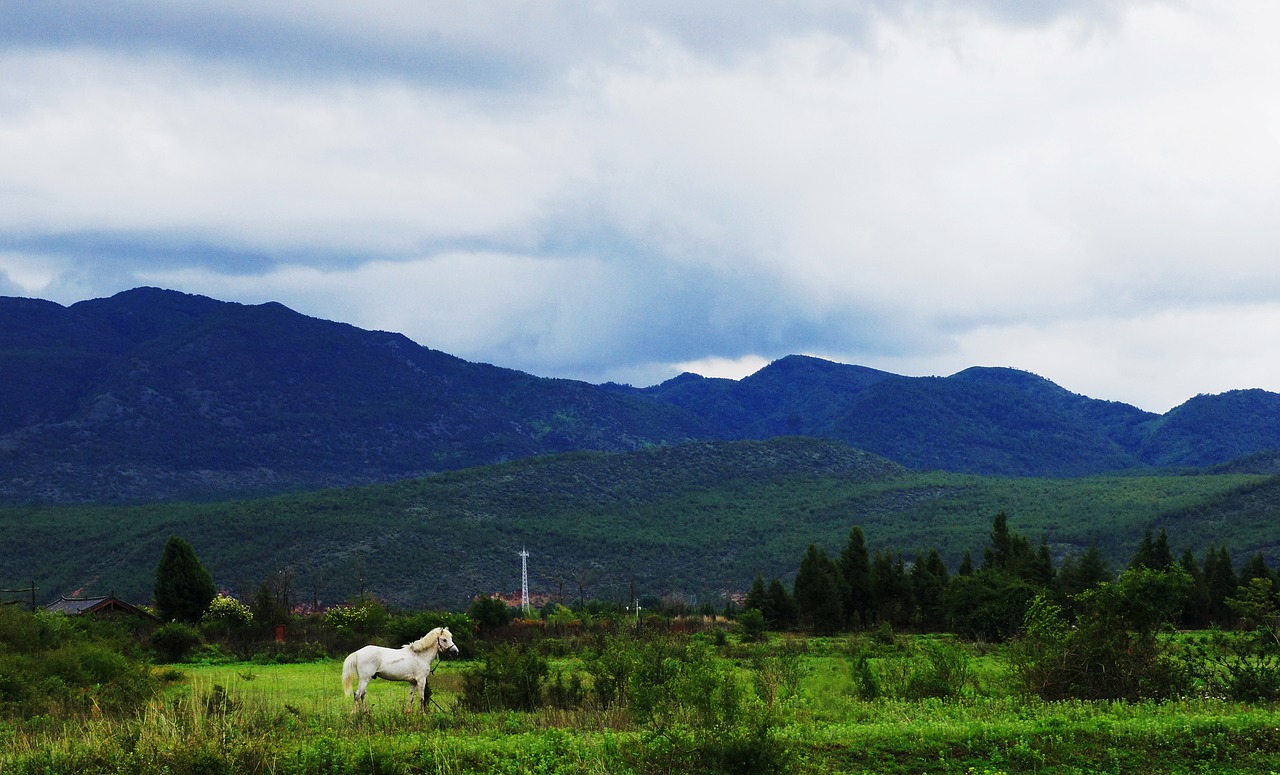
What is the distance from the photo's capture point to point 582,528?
356 feet

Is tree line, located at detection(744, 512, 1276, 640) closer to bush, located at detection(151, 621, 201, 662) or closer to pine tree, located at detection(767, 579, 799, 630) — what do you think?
pine tree, located at detection(767, 579, 799, 630)

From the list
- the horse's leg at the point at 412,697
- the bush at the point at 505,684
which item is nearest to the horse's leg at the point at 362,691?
the horse's leg at the point at 412,697

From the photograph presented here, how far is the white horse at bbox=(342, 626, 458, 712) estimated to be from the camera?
18.6m

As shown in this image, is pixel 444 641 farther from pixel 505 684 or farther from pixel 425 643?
pixel 505 684

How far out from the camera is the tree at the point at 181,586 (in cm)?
4356

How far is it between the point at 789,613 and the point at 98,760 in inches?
1540

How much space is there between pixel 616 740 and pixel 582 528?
9442cm

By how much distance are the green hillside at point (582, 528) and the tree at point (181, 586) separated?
99.2ft

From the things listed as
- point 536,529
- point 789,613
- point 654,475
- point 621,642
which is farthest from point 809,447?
point 621,642

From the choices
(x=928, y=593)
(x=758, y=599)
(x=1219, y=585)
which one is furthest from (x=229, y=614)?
(x=1219, y=585)

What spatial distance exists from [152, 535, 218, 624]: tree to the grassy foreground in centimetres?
2813

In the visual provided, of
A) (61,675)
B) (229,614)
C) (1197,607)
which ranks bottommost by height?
(1197,607)

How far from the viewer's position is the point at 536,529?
10594 centimetres

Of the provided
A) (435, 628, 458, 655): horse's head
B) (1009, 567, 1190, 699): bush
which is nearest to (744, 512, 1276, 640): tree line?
(1009, 567, 1190, 699): bush
